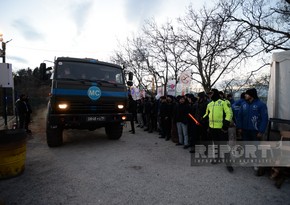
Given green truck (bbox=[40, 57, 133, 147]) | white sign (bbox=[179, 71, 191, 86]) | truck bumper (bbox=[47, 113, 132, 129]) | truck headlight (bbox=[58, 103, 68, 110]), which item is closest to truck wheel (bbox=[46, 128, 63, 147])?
green truck (bbox=[40, 57, 133, 147])

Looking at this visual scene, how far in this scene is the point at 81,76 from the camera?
245 inches

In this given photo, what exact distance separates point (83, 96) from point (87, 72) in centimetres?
89

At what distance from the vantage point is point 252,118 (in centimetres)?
425

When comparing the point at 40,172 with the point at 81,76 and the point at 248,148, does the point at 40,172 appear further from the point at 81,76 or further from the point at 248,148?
the point at 248,148

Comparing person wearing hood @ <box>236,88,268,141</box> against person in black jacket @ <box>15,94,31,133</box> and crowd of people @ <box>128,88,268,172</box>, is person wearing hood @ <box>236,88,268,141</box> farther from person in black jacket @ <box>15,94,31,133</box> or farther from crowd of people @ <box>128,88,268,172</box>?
person in black jacket @ <box>15,94,31,133</box>

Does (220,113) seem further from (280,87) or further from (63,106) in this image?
(63,106)

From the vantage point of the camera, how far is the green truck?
5742 millimetres

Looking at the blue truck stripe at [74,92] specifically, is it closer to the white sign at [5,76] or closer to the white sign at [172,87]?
the white sign at [5,76]

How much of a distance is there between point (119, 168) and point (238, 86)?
44.9 ft

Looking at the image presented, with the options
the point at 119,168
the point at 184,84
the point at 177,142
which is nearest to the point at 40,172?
the point at 119,168

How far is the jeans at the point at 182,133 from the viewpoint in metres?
6.57

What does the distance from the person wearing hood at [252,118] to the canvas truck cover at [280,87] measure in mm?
1063

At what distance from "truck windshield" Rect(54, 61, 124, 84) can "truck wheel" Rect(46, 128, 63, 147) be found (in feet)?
5.46

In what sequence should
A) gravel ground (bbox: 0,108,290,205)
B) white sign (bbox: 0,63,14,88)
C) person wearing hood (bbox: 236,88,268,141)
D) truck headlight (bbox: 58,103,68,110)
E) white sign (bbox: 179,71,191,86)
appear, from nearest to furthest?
gravel ground (bbox: 0,108,290,205)
person wearing hood (bbox: 236,88,268,141)
truck headlight (bbox: 58,103,68,110)
white sign (bbox: 0,63,14,88)
white sign (bbox: 179,71,191,86)
